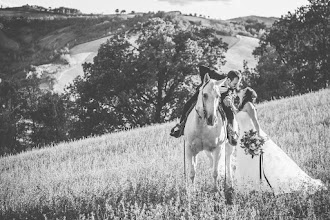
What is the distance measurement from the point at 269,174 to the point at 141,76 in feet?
82.7

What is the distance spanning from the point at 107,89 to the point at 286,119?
19.1m

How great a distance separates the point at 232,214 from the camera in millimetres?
5508

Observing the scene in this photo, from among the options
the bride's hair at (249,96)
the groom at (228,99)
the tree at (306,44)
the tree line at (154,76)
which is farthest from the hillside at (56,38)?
the bride's hair at (249,96)

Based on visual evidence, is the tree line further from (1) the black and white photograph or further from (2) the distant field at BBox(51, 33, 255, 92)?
(2) the distant field at BBox(51, 33, 255, 92)

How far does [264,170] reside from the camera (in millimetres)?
7387

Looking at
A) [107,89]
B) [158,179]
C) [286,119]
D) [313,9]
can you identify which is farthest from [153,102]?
[158,179]

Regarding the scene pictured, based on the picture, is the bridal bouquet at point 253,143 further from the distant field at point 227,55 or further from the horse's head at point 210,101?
the distant field at point 227,55

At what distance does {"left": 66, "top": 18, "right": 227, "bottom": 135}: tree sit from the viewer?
30938 millimetres

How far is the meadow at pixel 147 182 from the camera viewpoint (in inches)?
237

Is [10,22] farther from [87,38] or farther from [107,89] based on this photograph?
[107,89]

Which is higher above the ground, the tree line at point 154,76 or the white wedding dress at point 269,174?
the tree line at point 154,76

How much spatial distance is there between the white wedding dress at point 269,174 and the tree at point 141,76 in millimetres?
23548

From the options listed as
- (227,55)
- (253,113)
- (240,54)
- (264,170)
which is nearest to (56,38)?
(227,55)

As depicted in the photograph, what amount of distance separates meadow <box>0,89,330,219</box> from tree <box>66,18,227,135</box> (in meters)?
14.3
